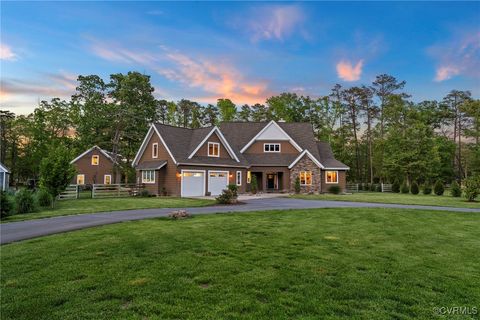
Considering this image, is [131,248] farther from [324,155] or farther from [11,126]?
[11,126]

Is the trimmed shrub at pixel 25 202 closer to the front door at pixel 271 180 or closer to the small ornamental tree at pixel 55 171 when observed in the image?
the small ornamental tree at pixel 55 171

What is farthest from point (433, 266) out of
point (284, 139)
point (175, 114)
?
point (175, 114)

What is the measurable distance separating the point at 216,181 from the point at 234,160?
333cm

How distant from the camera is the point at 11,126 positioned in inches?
2202

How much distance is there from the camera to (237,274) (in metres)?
5.66

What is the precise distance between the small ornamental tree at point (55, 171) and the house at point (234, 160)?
891 centimetres

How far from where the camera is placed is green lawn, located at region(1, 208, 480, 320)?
4.26m

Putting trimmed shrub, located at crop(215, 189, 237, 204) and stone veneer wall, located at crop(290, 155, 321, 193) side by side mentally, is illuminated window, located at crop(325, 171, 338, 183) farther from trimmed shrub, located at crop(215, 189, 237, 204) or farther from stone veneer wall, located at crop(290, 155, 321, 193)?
trimmed shrub, located at crop(215, 189, 237, 204)

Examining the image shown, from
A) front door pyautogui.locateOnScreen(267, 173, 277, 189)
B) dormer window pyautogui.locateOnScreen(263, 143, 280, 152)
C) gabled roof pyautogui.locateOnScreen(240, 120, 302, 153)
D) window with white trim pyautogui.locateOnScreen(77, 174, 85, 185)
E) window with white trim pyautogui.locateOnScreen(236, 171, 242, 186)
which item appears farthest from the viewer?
window with white trim pyautogui.locateOnScreen(77, 174, 85, 185)

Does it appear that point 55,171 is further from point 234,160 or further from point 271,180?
point 271,180

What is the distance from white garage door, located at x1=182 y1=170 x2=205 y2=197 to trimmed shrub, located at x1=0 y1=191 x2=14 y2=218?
1459cm

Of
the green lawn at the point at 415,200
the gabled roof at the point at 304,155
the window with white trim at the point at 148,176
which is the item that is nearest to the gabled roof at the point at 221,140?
the window with white trim at the point at 148,176

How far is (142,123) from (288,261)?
1470 inches

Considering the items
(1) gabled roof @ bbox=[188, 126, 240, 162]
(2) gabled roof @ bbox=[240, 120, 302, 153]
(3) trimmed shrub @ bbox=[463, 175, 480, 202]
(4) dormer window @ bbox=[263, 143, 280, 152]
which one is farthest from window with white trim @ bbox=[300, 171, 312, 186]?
(3) trimmed shrub @ bbox=[463, 175, 480, 202]
